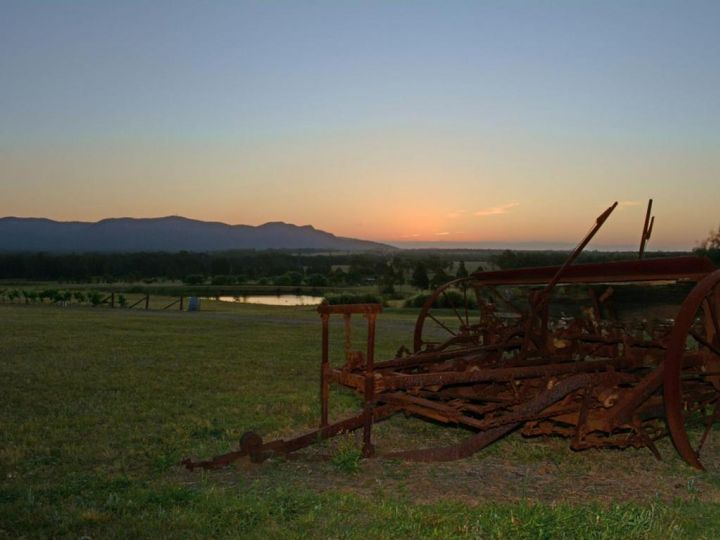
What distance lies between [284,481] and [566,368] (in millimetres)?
2992

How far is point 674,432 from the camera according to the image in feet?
18.6

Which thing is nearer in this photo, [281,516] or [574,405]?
[281,516]

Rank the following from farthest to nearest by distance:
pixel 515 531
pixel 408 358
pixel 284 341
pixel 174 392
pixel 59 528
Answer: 1. pixel 284 341
2. pixel 174 392
3. pixel 408 358
4. pixel 59 528
5. pixel 515 531

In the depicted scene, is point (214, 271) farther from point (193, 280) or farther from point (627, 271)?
point (627, 271)

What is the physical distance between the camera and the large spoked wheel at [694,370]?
5594mm

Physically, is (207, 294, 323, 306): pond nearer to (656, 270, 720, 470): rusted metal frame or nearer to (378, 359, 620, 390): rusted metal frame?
(378, 359, 620, 390): rusted metal frame

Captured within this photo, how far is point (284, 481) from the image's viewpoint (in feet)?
19.2

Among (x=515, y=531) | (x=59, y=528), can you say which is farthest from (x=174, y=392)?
(x=515, y=531)

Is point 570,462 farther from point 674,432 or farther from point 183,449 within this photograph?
point 183,449

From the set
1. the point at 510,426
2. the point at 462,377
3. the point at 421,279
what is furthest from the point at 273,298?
the point at 510,426

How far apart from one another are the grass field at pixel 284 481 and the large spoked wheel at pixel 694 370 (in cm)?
39

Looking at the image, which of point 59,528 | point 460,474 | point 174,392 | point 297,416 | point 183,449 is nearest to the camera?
point 59,528

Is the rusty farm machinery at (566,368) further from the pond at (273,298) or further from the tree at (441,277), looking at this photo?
the pond at (273,298)

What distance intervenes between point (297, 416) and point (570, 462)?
151 inches
